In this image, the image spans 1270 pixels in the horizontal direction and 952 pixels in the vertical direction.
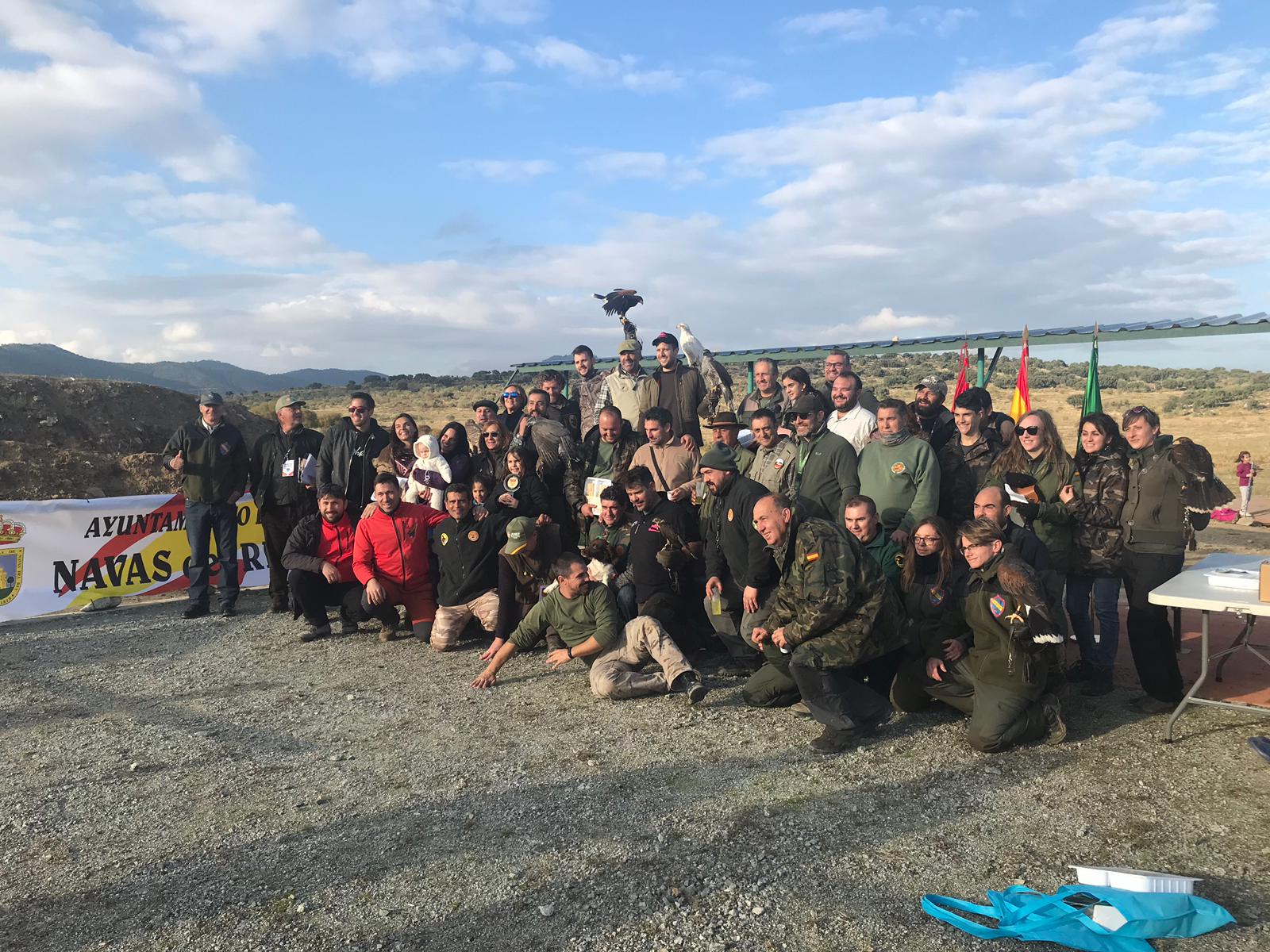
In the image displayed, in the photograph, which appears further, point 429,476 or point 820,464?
point 429,476

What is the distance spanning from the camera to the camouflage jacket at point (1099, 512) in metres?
5.27

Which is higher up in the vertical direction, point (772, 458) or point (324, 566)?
point (772, 458)

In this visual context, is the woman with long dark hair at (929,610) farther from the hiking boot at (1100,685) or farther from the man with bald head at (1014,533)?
the hiking boot at (1100,685)

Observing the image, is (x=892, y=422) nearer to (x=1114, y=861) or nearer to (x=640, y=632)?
(x=640, y=632)

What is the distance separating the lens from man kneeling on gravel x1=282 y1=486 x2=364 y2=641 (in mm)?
7270

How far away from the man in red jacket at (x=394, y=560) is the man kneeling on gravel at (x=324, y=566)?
224 millimetres

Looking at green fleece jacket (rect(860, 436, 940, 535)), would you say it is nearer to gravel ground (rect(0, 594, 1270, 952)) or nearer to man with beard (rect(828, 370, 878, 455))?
man with beard (rect(828, 370, 878, 455))

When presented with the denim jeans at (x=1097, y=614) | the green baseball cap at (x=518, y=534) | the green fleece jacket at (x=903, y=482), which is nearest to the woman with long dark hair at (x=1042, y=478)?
the denim jeans at (x=1097, y=614)

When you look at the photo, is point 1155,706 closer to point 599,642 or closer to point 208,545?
point 599,642

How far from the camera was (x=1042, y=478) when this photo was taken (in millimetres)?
5500

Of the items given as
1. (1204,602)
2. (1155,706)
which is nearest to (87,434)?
(1155,706)

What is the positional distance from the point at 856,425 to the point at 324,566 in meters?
4.69

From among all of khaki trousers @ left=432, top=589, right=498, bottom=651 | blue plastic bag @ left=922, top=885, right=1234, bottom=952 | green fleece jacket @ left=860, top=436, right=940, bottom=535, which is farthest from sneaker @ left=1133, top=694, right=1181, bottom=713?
khaki trousers @ left=432, top=589, right=498, bottom=651

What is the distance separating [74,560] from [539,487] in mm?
4993
